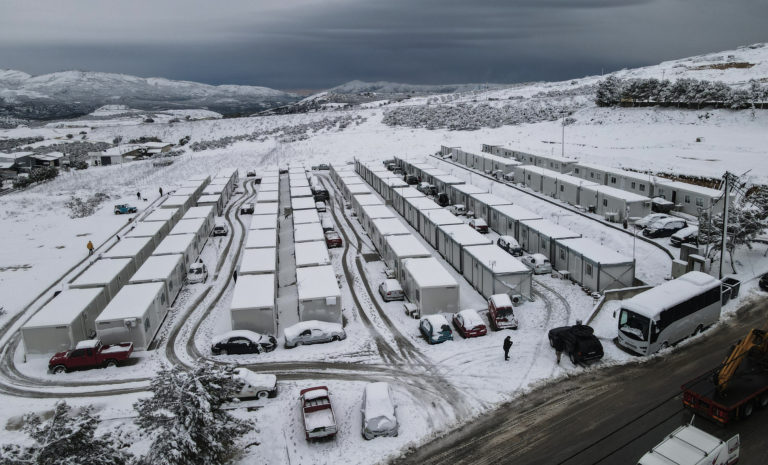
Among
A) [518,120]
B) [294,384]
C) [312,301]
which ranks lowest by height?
[294,384]

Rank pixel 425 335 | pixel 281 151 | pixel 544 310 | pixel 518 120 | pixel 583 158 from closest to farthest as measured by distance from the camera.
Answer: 1. pixel 425 335
2. pixel 544 310
3. pixel 583 158
4. pixel 281 151
5. pixel 518 120

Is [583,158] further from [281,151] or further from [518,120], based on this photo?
[281,151]

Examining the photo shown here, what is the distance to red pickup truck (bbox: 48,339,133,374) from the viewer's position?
21984 millimetres

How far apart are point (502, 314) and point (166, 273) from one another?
18.9m

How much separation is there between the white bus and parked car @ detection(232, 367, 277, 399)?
47.9ft

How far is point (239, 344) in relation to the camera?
23062mm

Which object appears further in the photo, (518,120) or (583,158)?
(518,120)

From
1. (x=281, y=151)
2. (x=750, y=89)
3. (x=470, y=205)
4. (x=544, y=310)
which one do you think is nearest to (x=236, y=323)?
(x=544, y=310)

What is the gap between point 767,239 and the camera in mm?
33469

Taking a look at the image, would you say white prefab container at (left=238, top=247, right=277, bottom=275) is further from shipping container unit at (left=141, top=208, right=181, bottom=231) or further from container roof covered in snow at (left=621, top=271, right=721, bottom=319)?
container roof covered in snow at (left=621, top=271, right=721, bottom=319)

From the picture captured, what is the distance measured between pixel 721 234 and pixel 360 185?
33.3 metres

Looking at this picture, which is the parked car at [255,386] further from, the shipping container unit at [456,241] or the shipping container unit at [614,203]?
the shipping container unit at [614,203]

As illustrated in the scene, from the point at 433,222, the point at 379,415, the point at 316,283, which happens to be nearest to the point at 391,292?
the point at 316,283

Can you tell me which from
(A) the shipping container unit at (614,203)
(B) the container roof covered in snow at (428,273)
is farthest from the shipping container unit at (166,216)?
(A) the shipping container unit at (614,203)
